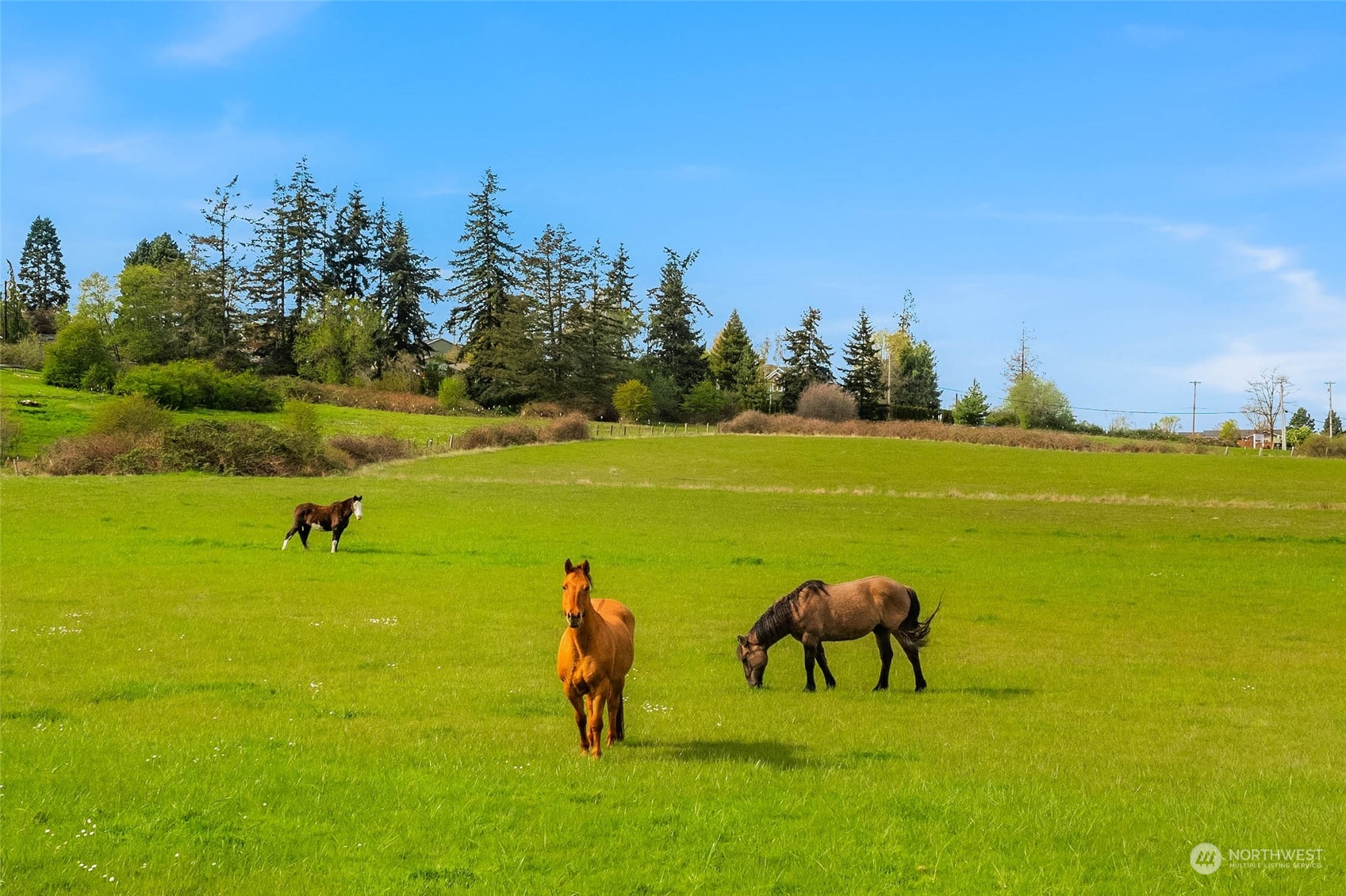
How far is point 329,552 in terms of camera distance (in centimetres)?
2942

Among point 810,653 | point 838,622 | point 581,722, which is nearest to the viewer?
point 581,722

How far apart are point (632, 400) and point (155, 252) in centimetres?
7216

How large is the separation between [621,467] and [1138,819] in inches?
2413

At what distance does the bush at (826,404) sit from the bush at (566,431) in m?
33.5

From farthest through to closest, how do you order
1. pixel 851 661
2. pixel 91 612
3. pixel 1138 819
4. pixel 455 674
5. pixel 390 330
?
1. pixel 390 330
2. pixel 91 612
3. pixel 851 661
4. pixel 455 674
5. pixel 1138 819

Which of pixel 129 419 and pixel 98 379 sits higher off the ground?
pixel 98 379

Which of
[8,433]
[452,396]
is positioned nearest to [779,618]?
[8,433]

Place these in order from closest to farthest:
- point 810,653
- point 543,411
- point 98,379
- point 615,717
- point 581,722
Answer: point 581,722 → point 615,717 → point 810,653 → point 98,379 → point 543,411

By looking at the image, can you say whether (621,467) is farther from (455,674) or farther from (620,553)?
(455,674)

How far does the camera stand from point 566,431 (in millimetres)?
84125

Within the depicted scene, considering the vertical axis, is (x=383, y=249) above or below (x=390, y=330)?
above

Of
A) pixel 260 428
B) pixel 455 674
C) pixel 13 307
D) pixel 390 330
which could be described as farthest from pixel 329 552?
pixel 13 307

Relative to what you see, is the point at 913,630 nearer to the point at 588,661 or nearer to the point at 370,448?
the point at 588,661

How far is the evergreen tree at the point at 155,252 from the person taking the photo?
126 metres
